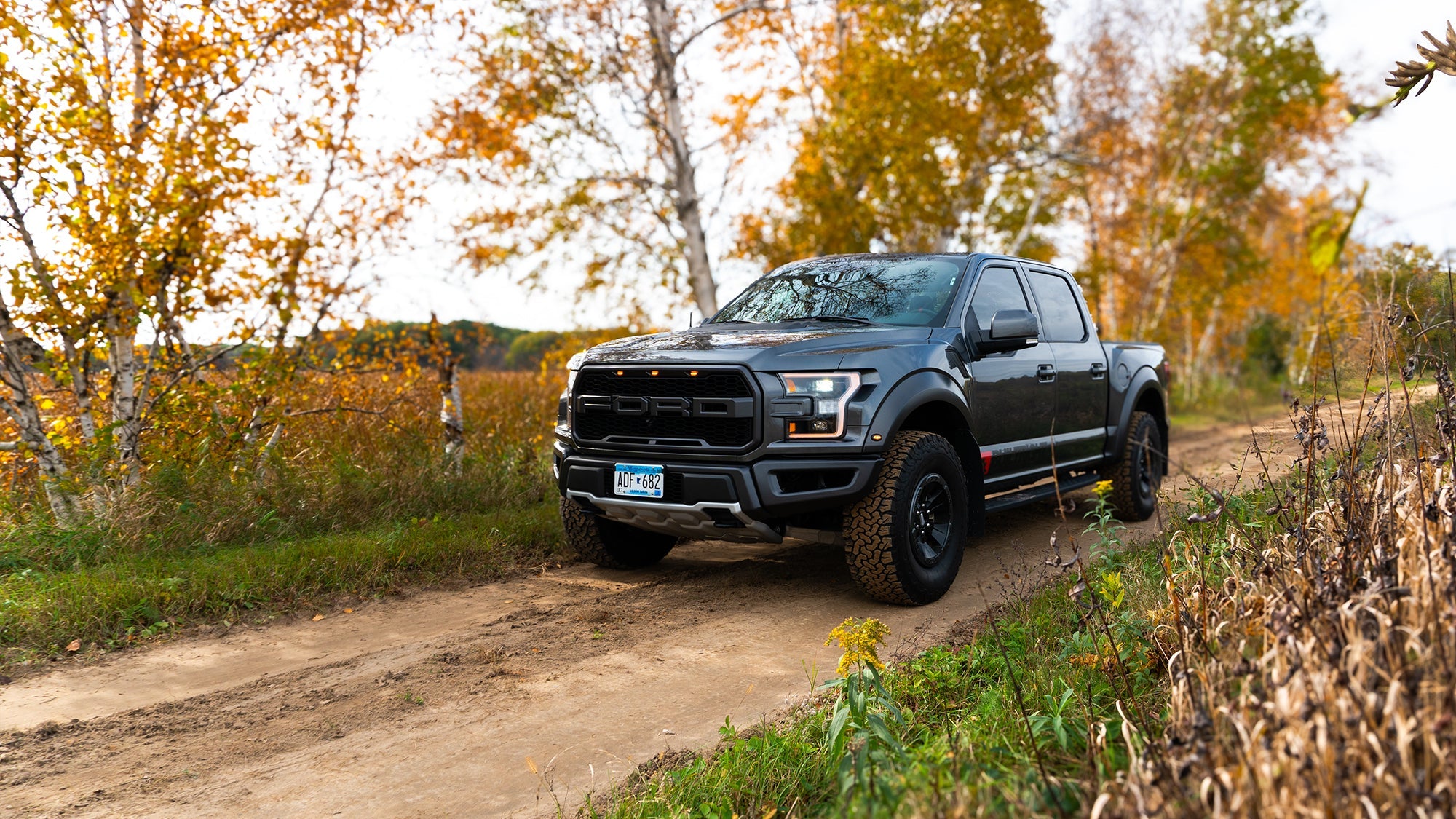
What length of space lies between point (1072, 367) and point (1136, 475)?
1.29 meters

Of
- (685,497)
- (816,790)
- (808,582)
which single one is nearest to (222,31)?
(685,497)

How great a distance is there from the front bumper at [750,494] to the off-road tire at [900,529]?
0.39 feet

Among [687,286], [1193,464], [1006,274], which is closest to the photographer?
[1006,274]

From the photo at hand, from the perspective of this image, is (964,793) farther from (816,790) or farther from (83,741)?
(83,741)

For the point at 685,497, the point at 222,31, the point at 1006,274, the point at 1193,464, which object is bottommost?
the point at 1193,464

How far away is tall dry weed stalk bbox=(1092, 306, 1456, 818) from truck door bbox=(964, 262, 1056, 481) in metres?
1.79

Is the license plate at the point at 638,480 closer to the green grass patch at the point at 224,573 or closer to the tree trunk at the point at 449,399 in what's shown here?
the green grass patch at the point at 224,573

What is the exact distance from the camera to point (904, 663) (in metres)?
3.66

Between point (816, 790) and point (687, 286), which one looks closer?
point (816, 790)

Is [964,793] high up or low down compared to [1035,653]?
up

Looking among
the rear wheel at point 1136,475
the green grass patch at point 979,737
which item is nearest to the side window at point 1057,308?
the rear wheel at point 1136,475

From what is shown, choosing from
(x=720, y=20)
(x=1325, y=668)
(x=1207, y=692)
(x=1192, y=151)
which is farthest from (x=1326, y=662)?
(x=1192, y=151)

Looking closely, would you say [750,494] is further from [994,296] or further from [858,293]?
[994,296]

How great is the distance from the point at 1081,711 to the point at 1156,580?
1551mm
